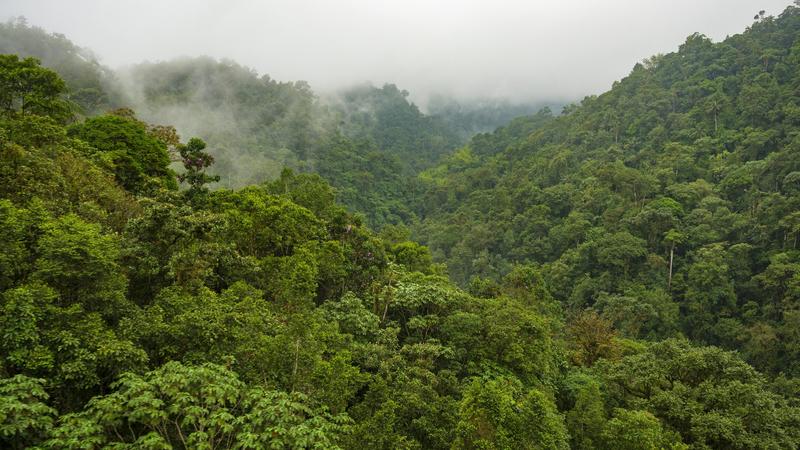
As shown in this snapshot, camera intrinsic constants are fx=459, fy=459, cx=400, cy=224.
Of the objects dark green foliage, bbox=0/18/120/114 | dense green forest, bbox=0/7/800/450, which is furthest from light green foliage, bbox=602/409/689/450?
dark green foliage, bbox=0/18/120/114

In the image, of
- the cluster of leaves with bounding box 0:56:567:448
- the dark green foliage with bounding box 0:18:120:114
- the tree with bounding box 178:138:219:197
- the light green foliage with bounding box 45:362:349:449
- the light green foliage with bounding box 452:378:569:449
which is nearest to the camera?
the light green foliage with bounding box 45:362:349:449

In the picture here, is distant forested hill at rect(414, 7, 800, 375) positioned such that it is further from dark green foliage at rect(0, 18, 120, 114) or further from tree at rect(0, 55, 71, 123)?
dark green foliage at rect(0, 18, 120, 114)

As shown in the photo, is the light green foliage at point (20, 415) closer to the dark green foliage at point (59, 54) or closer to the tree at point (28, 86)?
the tree at point (28, 86)

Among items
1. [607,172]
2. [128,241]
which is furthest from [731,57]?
[128,241]

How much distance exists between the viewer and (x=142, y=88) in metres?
56.4

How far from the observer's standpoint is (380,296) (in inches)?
639

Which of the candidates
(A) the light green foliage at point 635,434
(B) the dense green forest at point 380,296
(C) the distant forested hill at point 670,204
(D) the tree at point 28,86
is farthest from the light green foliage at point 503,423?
(D) the tree at point 28,86

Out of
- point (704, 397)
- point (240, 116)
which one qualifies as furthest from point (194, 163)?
point (240, 116)

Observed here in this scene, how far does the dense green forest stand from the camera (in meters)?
6.33

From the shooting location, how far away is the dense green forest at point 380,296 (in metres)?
6.33

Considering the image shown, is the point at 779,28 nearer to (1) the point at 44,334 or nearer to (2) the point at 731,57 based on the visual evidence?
(2) the point at 731,57

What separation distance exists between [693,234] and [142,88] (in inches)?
2386

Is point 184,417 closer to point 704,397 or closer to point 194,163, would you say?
point 194,163

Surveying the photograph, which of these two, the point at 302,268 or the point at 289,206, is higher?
the point at 289,206
